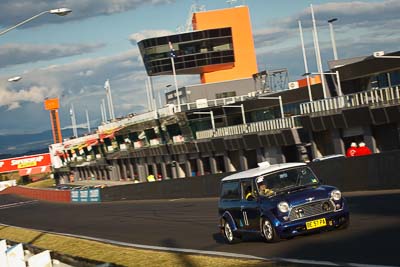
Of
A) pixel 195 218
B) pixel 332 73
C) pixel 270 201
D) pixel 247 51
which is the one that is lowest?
pixel 195 218

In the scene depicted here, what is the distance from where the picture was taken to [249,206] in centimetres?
1605

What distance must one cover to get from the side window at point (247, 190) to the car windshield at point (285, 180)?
307 millimetres

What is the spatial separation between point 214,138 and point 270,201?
195ft

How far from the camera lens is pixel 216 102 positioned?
93312mm

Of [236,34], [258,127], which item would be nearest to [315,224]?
[258,127]

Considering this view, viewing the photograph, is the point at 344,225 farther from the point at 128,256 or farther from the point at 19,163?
the point at 19,163

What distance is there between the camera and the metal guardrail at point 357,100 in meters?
46.1

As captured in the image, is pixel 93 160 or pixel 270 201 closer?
pixel 270 201

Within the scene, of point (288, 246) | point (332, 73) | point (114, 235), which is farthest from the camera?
point (332, 73)

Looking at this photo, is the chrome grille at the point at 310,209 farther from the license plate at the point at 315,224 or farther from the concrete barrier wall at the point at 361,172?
the concrete barrier wall at the point at 361,172

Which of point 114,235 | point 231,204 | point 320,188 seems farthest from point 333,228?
point 114,235

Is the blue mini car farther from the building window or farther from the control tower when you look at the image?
the building window

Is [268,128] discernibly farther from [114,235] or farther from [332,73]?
[114,235]

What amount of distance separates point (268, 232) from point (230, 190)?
2.05 m
